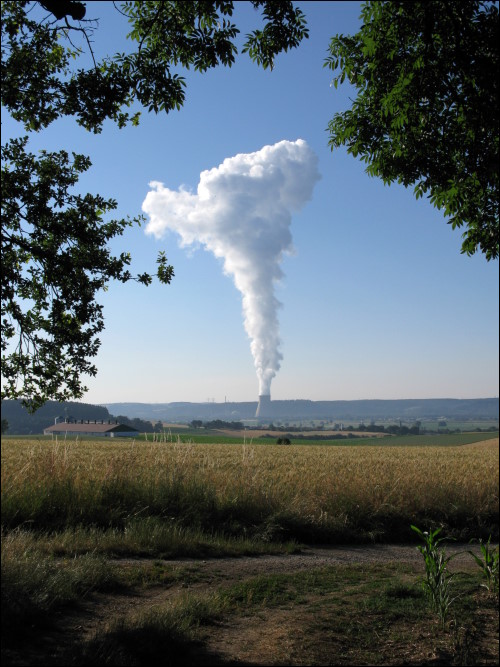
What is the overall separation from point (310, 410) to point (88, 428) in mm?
52844

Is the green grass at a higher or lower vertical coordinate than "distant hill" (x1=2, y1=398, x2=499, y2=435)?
lower

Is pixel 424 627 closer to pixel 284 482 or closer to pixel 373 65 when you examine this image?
pixel 373 65

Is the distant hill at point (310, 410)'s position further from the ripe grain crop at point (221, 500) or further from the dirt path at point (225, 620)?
the dirt path at point (225, 620)

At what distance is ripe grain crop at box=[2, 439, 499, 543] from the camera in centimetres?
1058

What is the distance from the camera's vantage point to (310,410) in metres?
67.4

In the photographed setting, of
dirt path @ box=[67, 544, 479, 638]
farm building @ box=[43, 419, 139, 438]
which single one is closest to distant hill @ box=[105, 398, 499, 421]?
farm building @ box=[43, 419, 139, 438]

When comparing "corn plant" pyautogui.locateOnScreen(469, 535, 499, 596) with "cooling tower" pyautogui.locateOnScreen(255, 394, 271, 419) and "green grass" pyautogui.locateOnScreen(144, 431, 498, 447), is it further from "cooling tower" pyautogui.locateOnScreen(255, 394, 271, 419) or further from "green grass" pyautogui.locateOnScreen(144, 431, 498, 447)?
"cooling tower" pyautogui.locateOnScreen(255, 394, 271, 419)

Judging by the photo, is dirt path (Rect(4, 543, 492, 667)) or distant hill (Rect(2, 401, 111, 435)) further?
distant hill (Rect(2, 401, 111, 435))

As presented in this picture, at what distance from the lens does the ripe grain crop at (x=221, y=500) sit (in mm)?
10578

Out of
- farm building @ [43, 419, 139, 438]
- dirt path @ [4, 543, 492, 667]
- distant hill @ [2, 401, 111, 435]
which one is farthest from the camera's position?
farm building @ [43, 419, 139, 438]

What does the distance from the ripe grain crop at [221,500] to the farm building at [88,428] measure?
660 mm

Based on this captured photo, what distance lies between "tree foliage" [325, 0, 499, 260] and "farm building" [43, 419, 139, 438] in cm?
962

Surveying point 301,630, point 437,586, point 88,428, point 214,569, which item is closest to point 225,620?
point 301,630

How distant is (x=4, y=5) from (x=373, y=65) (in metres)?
5.61
